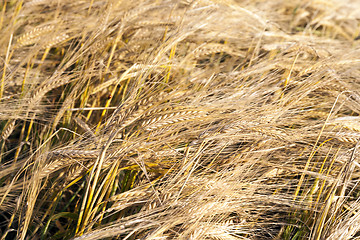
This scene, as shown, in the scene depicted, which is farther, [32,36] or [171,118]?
[32,36]

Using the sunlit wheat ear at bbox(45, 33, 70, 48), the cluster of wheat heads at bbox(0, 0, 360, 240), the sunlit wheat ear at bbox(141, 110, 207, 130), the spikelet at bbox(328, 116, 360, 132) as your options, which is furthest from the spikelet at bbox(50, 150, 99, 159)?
the spikelet at bbox(328, 116, 360, 132)

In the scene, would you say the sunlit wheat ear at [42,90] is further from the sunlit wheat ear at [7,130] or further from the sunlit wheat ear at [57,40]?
the sunlit wheat ear at [57,40]

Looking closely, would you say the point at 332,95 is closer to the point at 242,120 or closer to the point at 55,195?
the point at 242,120

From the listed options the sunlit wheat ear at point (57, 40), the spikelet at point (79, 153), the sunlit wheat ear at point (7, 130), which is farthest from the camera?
the sunlit wheat ear at point (57, 40)

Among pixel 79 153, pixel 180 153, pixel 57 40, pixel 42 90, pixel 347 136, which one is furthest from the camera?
pixel 57 40

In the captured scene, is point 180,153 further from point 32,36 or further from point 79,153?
point 32,36

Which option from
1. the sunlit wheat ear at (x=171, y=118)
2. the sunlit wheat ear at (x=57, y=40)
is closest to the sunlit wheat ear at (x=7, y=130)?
the sunlit wheat ear at (x=57, y=40)

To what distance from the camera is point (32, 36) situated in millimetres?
1730

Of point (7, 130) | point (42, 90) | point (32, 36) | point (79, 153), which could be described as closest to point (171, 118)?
point (79, 153)

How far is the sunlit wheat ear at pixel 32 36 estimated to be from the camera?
172 cm

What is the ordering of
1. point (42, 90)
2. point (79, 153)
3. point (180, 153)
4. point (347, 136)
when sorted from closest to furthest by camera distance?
point (79, 153)
point (180, 153)
point (347, 136)
point (42, 90)

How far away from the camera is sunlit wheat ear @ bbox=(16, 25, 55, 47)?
1720 mm

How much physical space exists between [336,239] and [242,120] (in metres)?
0.51

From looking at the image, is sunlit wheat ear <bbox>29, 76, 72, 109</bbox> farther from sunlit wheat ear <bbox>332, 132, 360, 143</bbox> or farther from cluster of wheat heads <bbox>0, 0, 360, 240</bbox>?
sunlit wheat ear <bbox>332, 132, 360, 143</bbox>
